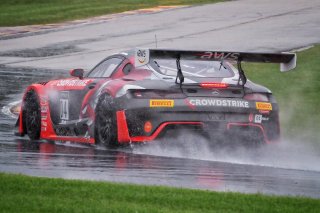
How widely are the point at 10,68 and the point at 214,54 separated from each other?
13.2 metres

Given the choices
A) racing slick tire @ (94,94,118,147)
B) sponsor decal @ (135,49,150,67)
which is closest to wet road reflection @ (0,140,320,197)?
racing slick tire @ (94,94,118,147)

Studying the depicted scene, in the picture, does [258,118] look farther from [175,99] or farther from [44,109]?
[44,109]

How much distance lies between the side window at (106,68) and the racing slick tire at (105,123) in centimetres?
77

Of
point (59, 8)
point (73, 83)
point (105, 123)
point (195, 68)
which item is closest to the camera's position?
point (105, 123)

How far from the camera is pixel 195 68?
12727 millimetres

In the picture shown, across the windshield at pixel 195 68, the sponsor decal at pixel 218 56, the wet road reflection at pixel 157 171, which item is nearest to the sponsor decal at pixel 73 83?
the windshield at pixel 195 68

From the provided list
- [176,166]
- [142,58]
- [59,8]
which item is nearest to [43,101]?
[142,58]

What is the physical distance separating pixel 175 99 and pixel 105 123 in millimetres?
949

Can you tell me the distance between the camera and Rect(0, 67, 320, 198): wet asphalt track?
31.6ft

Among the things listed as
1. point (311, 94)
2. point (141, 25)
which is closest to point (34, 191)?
point (311, 94)

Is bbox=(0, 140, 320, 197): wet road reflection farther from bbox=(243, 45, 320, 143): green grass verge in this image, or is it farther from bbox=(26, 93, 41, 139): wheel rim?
bbox=(243, 45, 320, 143): green grass verge

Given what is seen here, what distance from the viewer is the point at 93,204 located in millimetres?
8023

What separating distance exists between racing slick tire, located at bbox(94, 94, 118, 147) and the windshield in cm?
77

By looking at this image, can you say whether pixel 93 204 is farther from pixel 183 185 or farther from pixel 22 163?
pixel 22 163
